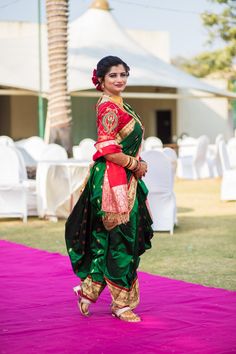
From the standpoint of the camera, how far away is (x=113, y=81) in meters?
4.68

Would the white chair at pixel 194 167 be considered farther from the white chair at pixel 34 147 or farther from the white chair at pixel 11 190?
the white chair at pixel 11 190

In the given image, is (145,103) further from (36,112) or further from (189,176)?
(189,176)

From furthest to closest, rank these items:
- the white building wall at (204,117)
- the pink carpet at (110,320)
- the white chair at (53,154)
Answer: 1. the white building wall at (204,117)
2. the white chair at (53,154)
3. the pink carpet at (110,320)

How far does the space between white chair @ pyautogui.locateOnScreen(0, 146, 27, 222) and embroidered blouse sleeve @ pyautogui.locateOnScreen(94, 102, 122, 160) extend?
570cm

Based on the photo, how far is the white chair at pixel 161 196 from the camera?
352 inches

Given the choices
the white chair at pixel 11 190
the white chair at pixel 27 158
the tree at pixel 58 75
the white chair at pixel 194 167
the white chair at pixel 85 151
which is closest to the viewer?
the white chair at pixel 11 190

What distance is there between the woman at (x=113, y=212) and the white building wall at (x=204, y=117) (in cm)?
2321

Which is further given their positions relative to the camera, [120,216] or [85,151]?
[85,151]

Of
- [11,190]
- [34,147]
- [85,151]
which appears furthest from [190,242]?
[34,147]

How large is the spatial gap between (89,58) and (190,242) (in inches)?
526

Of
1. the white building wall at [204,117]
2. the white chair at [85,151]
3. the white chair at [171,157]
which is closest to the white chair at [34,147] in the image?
the white chair at [85,151]

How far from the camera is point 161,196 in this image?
29.6 feet

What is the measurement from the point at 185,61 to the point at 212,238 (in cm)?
3469

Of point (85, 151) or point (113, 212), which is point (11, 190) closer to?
point (85, 151)
